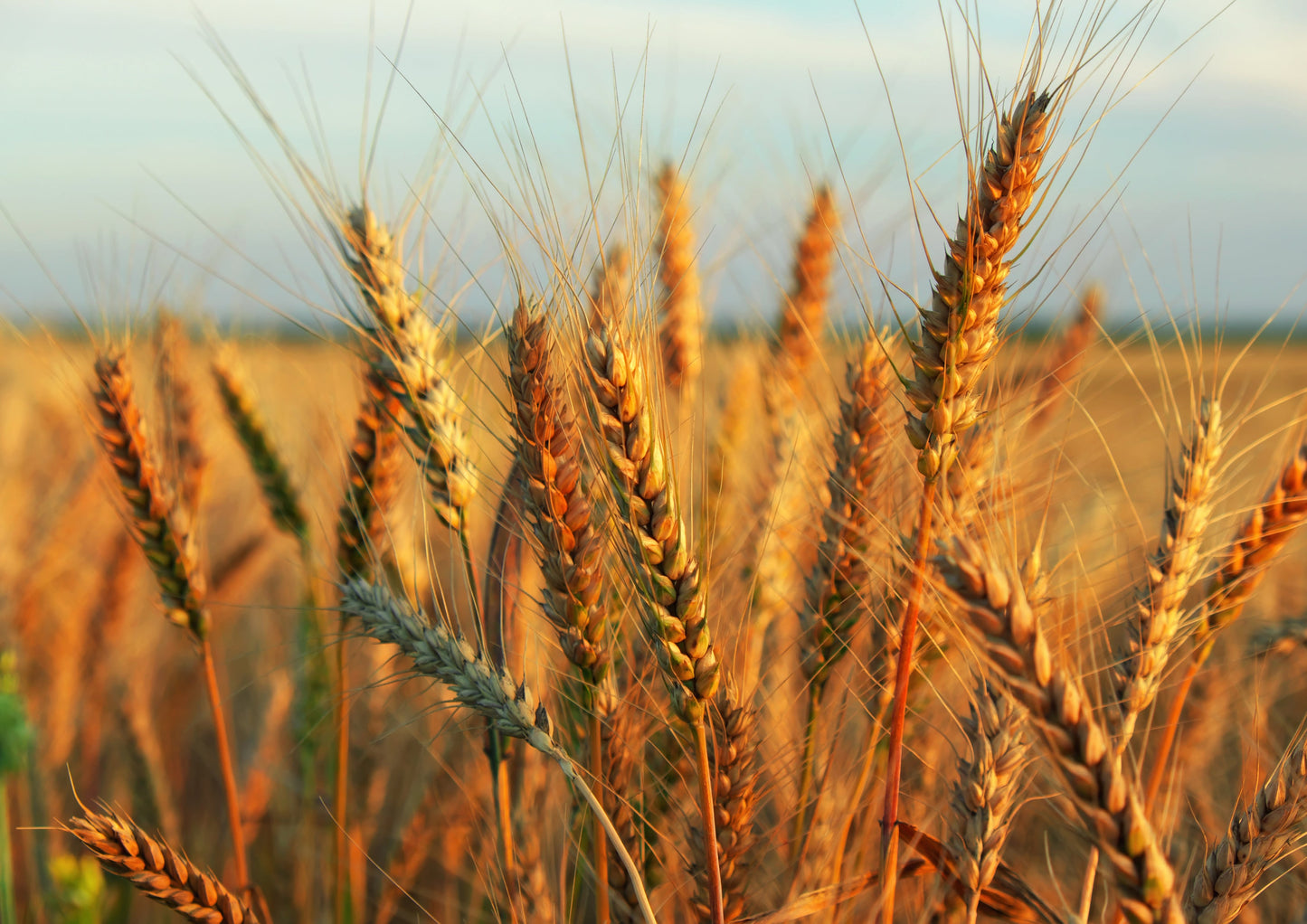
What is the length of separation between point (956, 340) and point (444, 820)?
2121 mm

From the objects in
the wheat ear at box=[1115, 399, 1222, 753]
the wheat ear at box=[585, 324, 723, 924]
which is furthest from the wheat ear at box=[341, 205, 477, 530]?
the wheat ear at box=[1115, 399, 1222, 753]

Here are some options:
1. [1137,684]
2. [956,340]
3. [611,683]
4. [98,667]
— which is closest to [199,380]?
[98,667]

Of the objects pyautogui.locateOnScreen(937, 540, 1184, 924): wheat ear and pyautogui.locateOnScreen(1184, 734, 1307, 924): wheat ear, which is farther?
pyautogui.locateOnScreen(1184, 734, 1307, 924): wheat ear

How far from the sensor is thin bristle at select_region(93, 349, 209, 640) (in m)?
1.82

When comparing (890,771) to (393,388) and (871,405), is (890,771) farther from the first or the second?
(393,388)

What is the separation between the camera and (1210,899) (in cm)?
121

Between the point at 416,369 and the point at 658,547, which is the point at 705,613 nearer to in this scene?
the point at 658,547

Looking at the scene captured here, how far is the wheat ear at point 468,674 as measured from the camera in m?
1.21

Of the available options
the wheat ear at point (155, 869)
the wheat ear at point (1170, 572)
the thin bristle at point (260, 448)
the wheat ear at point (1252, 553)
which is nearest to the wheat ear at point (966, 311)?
the wheat ear at point (1170, 572)

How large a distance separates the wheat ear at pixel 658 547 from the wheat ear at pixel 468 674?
0.19 m

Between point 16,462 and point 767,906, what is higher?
point 16,462

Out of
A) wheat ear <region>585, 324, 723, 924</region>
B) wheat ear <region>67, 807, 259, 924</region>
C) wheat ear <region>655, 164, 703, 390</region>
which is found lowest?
wheat ear <region>67, 807, 259, 924</region>

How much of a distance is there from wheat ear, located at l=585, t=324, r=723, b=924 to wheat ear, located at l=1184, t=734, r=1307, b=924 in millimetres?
767

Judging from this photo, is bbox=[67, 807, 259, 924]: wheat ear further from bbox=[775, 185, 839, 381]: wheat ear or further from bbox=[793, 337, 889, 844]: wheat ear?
bbox=[775, 185, 839, 381]: wheat ear
